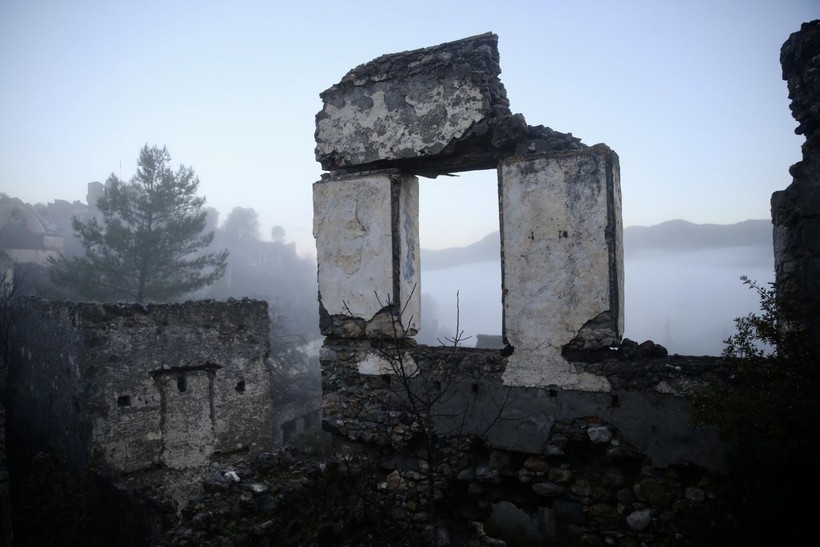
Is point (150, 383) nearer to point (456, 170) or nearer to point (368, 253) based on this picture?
point (368, 253)

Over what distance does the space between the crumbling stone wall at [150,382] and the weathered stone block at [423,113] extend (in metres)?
5.08

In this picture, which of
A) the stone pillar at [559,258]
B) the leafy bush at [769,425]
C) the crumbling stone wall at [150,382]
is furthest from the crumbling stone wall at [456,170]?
the crumbling stone wall at [150,382]

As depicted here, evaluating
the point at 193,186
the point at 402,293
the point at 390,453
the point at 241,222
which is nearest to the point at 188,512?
the point at 390,453

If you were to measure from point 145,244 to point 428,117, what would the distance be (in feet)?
61.8

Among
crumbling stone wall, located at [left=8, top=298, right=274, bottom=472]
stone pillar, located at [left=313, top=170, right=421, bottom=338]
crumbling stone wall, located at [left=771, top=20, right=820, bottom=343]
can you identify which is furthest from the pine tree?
crumbling stone wall, located at [left=771, top=20, right=820, bottom=343]

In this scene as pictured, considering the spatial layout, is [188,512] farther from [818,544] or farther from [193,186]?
[193,186]

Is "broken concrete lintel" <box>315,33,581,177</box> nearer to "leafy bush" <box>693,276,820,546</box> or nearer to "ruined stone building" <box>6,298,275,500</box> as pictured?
"leafy bush" <box>693,276,820,546</box>

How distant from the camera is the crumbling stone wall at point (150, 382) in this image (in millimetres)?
7625

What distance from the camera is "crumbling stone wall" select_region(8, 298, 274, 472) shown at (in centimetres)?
762

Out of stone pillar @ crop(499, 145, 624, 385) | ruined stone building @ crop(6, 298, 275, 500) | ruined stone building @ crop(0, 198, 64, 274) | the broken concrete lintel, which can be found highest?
ruined stone building @ crop(0, 198, 64, 274)

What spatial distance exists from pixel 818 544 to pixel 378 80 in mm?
3931

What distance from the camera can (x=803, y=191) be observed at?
325cm

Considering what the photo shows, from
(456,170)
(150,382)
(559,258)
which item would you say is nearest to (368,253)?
(456,170)

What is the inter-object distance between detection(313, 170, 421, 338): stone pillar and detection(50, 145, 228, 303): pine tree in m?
17.2
